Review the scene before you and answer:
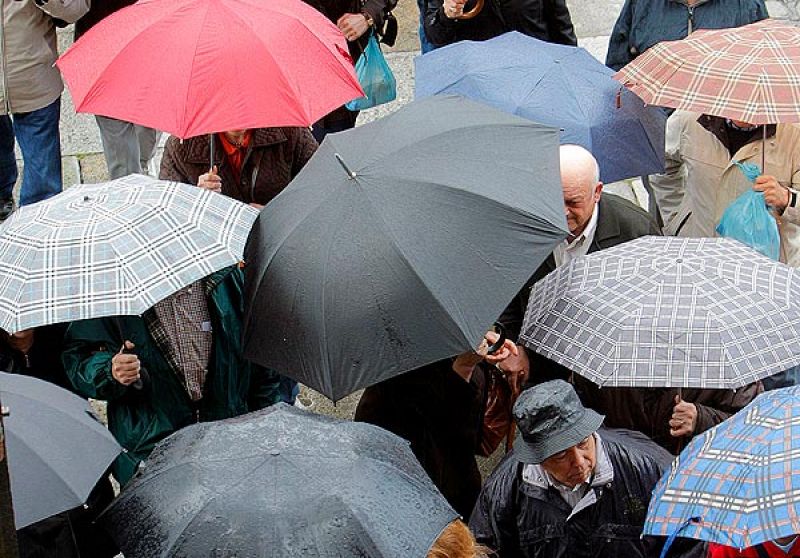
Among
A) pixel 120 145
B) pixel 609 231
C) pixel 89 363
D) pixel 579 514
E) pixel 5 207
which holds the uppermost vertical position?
pixel 609 231

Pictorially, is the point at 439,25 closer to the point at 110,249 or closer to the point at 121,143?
the point at 121,143

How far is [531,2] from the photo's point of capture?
6.31 metres

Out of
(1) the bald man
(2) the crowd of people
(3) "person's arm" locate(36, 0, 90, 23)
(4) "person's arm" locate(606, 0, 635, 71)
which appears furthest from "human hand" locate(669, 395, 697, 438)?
(3) "person's arm" locate(36, 0, 90, 23)

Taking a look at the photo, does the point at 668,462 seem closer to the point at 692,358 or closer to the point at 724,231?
the point at 692,358

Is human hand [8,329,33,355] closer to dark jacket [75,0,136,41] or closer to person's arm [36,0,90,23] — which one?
person's arm [36,0,90,23]

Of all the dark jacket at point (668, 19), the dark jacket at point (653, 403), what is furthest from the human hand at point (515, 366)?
the dark jacket at point (668, 19)

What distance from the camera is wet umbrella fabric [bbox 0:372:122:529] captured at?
10.5 ft

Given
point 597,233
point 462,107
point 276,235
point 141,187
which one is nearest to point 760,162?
point 597,233

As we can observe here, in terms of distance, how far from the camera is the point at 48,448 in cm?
331

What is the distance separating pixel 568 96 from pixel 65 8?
8.36ft

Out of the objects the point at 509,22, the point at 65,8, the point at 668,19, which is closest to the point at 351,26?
the point at 509,22

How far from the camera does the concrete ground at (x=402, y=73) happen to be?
7.87 metres

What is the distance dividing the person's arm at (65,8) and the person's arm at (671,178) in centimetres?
288

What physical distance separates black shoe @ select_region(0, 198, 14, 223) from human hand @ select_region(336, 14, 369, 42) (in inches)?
86.9
